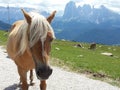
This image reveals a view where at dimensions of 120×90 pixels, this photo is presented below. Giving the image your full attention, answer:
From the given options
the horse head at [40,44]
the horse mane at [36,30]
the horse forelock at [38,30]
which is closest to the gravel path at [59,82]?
the horse mane at [36,30]

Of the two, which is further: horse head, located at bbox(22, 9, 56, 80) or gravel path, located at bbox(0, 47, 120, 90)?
gravel path, located at bbox(0, 47, 120, 90)

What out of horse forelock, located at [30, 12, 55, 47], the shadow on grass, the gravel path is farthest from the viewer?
the gravel path

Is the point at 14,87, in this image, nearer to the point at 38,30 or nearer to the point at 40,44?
the point at 40,44

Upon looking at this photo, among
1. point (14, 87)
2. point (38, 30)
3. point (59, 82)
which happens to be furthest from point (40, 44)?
point (59, 82)

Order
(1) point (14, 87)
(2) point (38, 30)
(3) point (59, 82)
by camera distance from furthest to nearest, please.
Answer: (3) point (59, 82) < (1) point (14, 87) < (2) point (38, 30)

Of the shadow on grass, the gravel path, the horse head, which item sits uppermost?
the horse head

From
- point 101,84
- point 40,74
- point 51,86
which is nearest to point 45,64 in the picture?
point 40,74

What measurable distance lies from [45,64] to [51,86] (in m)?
8.02

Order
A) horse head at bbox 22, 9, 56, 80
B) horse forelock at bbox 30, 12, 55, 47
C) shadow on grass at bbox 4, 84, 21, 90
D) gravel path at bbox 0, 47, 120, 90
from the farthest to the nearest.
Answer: gravel path at bbox 0, 47, 120, 90 < shadow on grass at bbox 4, 84, 21, 90 < horse forelock at bbox 30, 12, 55, 47 < horse head at bbox 22, 9, 56, 80

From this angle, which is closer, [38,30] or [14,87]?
[38,30]

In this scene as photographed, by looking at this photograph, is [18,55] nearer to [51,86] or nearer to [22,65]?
[22,65]

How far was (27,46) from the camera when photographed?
9695mm

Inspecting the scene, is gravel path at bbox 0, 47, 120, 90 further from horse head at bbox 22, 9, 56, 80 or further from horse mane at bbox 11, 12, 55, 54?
horse head at bbox 22, 9, 56, 80

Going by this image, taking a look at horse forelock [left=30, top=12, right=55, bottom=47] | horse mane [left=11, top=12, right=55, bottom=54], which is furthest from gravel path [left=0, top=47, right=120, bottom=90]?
horse forelock [left=30, top=12, right=55, bottom=47]
